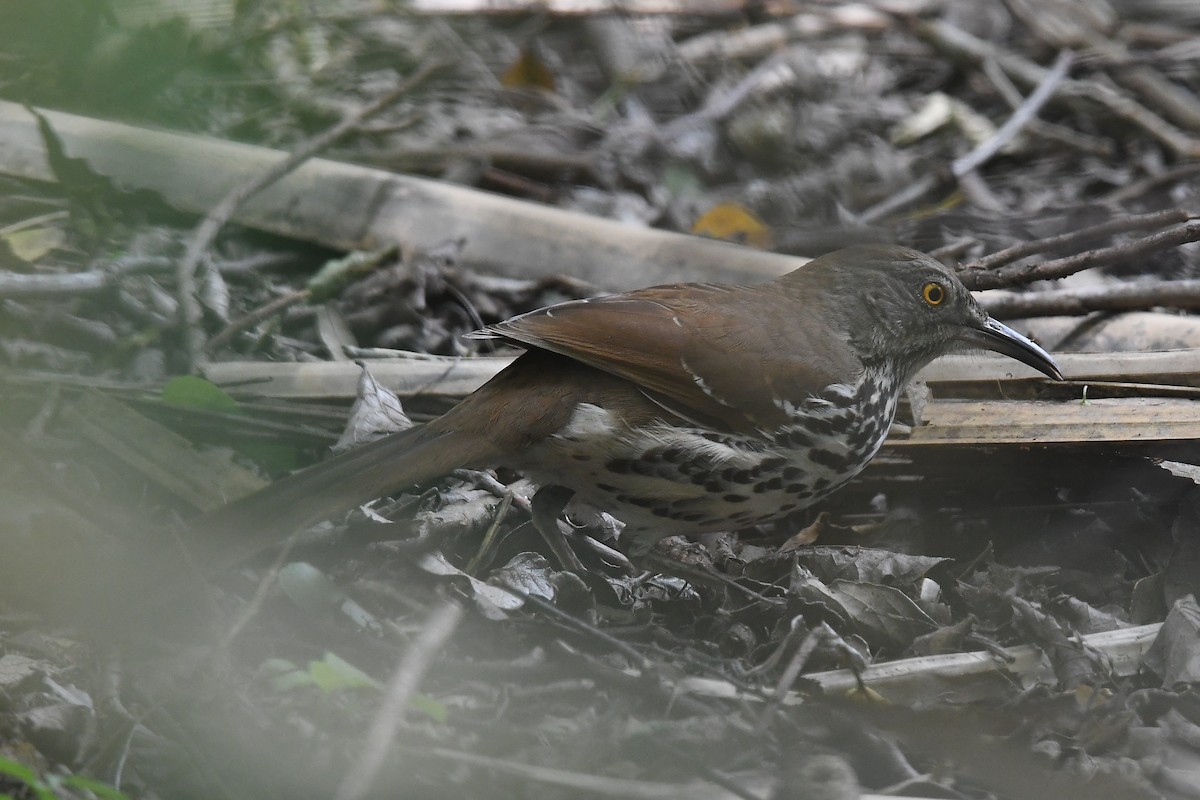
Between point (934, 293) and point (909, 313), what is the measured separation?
0.28 ft

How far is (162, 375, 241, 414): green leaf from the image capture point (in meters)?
3.39

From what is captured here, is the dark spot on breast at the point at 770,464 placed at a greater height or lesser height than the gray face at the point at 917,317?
lesser

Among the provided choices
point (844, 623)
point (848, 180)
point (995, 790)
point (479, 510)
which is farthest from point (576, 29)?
point (995, 790)

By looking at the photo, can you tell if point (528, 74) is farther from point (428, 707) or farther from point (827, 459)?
point (428, 707)

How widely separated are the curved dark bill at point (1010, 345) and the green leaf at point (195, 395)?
2.06 meters

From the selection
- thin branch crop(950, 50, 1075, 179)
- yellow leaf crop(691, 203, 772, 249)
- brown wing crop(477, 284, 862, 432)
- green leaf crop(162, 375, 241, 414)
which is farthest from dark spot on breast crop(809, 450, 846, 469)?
thin branch crop(950, 50, 1075, 179)

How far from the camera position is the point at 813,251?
4.54m

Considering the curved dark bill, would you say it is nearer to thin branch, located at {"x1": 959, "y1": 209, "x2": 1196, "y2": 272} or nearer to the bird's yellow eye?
the bird's yellow eye

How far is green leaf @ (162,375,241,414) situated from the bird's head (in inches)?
66.3

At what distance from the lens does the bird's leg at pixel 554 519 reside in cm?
341

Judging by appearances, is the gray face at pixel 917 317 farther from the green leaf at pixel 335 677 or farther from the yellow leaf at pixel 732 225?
the green leaf at pixel 335 677

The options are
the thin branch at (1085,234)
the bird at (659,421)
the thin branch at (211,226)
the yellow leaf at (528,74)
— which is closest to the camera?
the bird at (659,421)

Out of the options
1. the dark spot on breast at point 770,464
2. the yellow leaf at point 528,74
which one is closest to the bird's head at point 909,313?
the dark spot on breast at point 770,464

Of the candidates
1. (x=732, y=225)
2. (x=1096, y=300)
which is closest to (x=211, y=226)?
(x=732, y=225)
